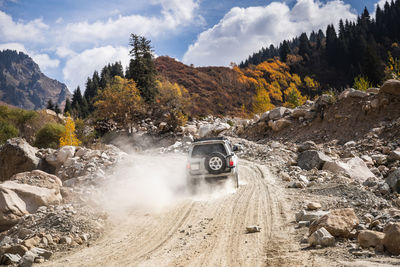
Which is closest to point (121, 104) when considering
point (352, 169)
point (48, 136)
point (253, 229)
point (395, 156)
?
point (48, 136)

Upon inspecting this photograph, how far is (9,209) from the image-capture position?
7.00 metres

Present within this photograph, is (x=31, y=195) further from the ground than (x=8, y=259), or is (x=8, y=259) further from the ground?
(x=31, y=195)

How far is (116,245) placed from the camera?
17.5ft

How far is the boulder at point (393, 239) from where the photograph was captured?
3512 mm

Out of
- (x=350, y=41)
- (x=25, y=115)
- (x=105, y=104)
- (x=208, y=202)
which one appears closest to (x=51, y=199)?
(x=208, y=202)

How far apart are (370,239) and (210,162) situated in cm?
508

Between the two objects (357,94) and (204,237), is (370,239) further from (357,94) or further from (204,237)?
(357,94)

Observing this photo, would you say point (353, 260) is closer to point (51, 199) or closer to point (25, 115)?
point (51, 199)

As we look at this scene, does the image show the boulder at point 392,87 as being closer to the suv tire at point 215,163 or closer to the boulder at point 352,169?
the boulder at point 352,169

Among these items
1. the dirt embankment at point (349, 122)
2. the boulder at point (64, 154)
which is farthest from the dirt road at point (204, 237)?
the dirt embankment at point (349, 122)

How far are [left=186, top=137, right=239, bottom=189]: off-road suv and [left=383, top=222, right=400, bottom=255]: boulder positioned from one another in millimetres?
5117

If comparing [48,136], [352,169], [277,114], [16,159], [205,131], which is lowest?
[352,169]

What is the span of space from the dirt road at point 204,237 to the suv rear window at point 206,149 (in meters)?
1.48

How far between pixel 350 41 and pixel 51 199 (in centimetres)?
9912
